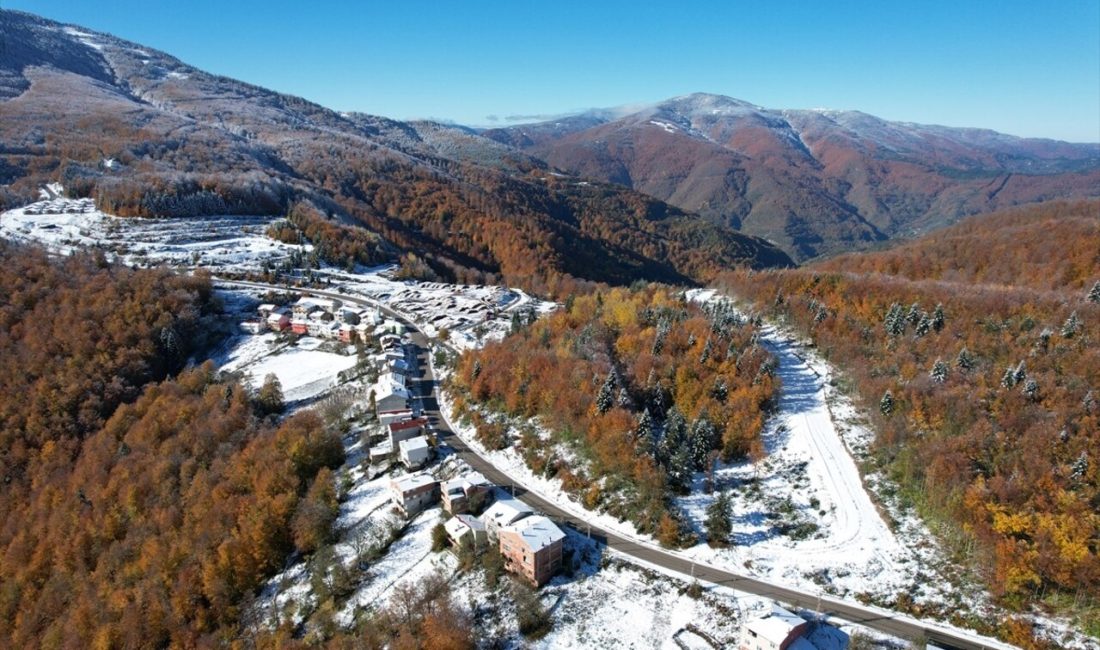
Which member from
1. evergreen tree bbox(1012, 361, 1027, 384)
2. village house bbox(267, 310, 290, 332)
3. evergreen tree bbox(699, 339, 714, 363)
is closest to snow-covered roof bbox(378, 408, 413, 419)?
evergreen tree bbox(699, 339, 714, 363)

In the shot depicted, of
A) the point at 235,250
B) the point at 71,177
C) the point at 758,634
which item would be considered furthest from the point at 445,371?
the point at 71,177

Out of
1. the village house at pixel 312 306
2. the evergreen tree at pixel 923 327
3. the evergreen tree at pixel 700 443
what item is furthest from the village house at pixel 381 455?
the evergreen tree at pixel 923 327

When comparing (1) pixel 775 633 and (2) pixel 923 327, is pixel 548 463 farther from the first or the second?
(2) pixel 923 327

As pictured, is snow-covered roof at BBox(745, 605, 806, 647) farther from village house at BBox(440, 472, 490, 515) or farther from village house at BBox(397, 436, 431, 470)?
village house at BBox(397, 436, 431, 470)

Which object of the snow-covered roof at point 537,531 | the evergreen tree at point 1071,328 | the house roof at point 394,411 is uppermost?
the evergreen tree at point 1071,328

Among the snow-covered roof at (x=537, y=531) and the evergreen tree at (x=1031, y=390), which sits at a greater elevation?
the evergreen tree at (x=1031, y=390)

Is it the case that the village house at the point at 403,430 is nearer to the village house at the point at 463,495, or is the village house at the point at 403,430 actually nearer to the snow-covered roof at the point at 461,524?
the village house at the point at 463,495

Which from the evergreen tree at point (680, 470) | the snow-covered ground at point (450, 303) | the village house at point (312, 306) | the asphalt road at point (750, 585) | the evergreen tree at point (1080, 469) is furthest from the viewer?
the village house at point (312, 306)
